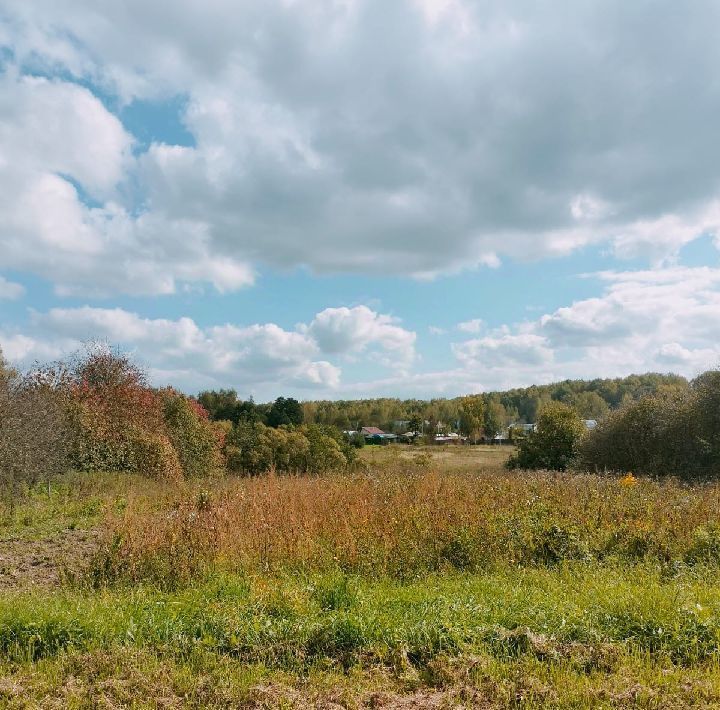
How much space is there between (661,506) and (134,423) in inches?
732

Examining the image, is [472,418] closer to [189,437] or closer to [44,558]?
[189,437]

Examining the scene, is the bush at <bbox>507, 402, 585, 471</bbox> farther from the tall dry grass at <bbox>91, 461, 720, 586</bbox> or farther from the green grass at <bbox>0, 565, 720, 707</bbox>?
the green grass at <bbox>0, 565, 720, 707</bbox>

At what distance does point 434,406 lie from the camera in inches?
4107

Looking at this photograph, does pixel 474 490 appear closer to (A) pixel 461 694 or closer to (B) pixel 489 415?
(A) pixel 461 694

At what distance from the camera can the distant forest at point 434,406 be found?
5238 centimetres

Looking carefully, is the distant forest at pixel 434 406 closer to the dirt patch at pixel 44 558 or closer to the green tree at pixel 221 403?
the green tree at pixel 221 403

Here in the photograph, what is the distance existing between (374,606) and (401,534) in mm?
2428

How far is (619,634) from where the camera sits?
16.8 feet

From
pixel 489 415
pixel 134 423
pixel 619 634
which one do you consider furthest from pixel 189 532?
pixel 489 415

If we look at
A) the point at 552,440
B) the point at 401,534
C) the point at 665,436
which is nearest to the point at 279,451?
the point at 552,440

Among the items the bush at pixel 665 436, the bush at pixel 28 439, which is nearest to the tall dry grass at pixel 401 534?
the bush at pixel 28 439

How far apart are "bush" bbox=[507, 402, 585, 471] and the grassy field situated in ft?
59.2

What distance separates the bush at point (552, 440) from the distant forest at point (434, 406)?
85.9 ft

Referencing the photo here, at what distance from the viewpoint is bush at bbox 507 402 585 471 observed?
27500mm
